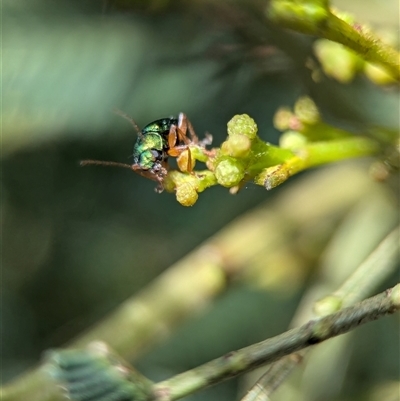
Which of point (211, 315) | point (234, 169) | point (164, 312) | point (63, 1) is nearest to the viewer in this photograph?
point (234, 169)

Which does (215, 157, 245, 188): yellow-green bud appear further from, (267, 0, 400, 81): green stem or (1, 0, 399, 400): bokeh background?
(1, 0, 399, 400): bokeh background

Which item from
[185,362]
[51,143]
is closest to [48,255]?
[51,143]

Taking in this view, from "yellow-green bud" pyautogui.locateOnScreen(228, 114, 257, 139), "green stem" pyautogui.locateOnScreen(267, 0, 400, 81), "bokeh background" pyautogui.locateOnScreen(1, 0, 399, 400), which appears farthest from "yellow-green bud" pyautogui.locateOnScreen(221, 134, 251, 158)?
"bokeh background" pyautogui.locateOnScreen(1, 0, 399, 400)

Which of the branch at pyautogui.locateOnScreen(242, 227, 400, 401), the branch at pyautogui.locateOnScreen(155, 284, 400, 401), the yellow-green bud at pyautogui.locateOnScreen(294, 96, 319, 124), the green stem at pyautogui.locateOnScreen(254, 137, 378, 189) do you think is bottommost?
the branch at pyautogui.locateOnScreen(242, 227, 400, 401)

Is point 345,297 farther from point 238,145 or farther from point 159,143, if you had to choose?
point 159,143

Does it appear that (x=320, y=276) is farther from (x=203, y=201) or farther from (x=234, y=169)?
(x=234, y=169)

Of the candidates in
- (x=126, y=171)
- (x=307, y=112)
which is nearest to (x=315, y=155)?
(x=307, y=112)

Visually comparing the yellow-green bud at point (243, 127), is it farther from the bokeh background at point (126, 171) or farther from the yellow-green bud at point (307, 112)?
the bokeh background at point (126, 171)
